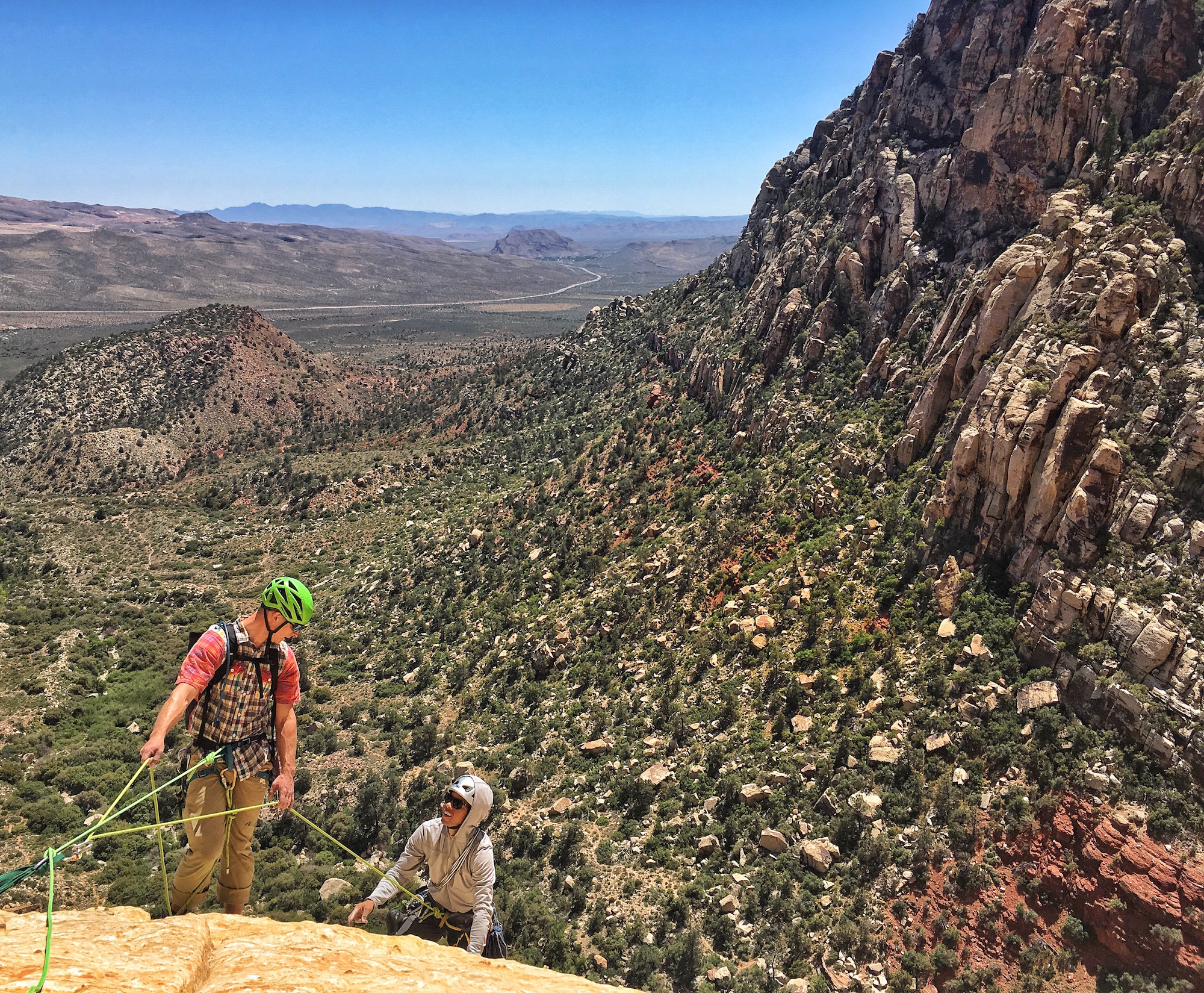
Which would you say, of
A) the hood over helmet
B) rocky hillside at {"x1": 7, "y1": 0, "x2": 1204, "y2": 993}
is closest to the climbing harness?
the hood over helmet

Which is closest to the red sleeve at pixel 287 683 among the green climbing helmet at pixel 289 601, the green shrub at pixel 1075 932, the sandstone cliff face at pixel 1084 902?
the green climbing helmet at pixel 289 601

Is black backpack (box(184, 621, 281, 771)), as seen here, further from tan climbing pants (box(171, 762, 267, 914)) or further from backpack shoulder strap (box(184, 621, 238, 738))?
tan climbing pants (box(171, 762, 267, 914))

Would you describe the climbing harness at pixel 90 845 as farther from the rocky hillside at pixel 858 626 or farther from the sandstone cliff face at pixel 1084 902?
the sandstone cliff face at pixel 1084 902

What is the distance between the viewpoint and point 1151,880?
39.6 feet

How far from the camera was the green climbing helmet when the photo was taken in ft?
23.3

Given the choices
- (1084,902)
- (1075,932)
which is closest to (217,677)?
(1075,932)

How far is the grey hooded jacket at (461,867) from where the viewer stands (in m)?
6.75

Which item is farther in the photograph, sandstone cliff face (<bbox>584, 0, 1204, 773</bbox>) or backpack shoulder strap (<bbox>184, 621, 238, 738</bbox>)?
sandstone cliff face (<bbox>584, 0, 1204, 773</bbox>)

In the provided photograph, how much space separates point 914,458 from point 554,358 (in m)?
54.7

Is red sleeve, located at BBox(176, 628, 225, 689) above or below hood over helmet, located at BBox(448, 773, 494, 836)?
above

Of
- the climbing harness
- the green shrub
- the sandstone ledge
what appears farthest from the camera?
the green shrub

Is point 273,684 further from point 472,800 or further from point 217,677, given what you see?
point 472,800

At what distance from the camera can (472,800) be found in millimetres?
6797

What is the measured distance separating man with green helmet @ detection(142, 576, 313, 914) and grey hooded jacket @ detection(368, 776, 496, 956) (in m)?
1.50
